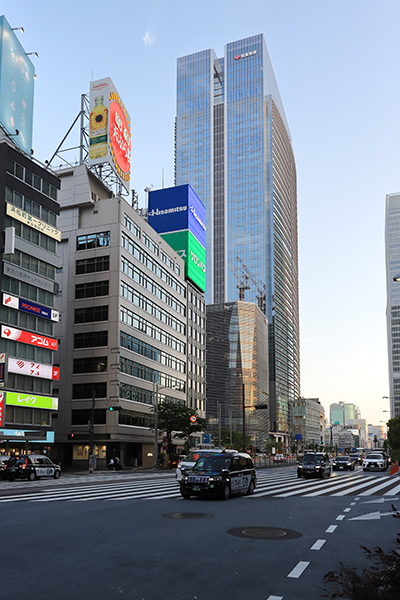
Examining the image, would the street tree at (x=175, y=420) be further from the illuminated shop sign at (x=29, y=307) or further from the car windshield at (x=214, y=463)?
the car windshield at (x=214, y=463)

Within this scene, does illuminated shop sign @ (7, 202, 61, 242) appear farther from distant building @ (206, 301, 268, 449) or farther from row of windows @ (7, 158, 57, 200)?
distant building @ (206, 301, 268, 449)

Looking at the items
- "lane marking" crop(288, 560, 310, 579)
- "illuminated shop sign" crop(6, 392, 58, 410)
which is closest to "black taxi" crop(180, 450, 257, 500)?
"lane marking" crop(288, 560, 310, 579)

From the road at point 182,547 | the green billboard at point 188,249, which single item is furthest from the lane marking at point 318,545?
the green billboard at point 188,249

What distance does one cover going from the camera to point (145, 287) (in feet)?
246

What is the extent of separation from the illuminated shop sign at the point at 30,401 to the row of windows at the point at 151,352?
41.9ft

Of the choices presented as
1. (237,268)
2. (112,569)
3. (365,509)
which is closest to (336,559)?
(112,569)

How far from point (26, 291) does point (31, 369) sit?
7399 millimetres

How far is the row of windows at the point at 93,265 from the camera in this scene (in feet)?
221

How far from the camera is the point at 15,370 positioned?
50812 mm

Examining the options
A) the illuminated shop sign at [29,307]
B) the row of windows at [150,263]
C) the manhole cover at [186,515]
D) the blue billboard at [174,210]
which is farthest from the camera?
the blue billboard at [174,210]

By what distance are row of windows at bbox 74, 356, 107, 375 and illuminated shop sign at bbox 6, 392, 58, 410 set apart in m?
9.58

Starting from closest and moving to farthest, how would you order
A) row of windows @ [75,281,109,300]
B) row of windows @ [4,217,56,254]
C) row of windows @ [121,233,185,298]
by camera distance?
row of windows @ [4,217,56,254], row of windows @ [75,281,109,300], row of windows @ [121,233,185,298]

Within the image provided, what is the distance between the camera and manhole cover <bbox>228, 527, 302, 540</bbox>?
38.0 ft

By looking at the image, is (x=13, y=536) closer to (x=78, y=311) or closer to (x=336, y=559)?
(x=336, y=559)
